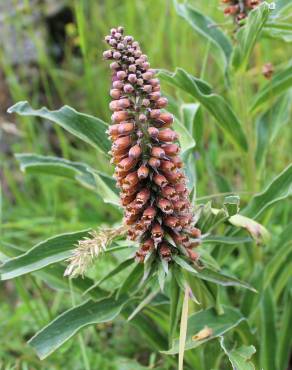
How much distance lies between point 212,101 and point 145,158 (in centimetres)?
65

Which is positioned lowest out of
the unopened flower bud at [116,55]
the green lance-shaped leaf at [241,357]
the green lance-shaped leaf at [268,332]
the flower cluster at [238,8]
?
the green lance-shaped leaf at [268,332]

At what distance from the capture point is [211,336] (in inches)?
77.2

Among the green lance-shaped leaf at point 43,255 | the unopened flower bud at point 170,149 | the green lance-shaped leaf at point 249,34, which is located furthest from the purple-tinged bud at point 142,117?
the green lance-shaped leaf at point 249,34

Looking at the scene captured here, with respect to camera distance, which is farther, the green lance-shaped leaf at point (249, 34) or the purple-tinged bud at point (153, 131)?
the green lance-shaped leaf at point (249, 34)

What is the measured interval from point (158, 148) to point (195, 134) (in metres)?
0.77

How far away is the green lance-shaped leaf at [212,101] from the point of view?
6.94 ft

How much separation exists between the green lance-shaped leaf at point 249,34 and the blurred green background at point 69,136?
13cm

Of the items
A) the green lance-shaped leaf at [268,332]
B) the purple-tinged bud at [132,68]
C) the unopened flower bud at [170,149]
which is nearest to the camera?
the purple-tinged bud at [132,68]

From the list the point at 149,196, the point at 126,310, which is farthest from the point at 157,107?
the point at 126,310

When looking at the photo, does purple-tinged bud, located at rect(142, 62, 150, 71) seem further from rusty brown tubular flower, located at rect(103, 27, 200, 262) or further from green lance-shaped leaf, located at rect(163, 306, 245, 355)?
green lance-shaped leaf, located at rect(163, 306, 245, 355)

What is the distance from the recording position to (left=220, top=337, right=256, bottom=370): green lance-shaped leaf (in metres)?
1.80

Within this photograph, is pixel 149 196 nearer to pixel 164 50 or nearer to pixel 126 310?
pixel 126 310

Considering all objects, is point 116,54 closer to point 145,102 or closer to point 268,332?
point 145,102

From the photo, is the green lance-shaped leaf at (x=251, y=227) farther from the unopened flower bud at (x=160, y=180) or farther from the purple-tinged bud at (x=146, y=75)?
the purple-tinged bud at (x=146, y=75)
